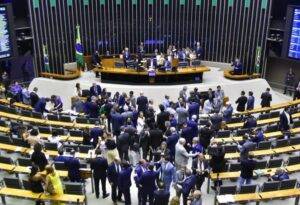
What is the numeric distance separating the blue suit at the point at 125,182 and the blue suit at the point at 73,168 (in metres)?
1.12

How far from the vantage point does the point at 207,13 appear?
71.9ft

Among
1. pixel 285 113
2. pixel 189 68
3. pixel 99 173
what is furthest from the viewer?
pixel 189 68

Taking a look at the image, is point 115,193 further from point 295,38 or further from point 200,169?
point 295,38

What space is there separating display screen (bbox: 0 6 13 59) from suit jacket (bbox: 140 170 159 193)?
1097 cm

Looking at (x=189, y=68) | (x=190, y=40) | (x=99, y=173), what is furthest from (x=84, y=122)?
(x=190, y=40)

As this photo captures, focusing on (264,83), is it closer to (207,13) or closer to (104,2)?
(207,13)

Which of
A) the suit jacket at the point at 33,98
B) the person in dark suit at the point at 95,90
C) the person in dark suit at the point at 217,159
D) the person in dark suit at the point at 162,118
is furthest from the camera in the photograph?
the person in dark suit at the point at 95,90

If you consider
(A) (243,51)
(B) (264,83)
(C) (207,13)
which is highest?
(C) (207,13)

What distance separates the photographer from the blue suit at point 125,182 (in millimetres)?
9492

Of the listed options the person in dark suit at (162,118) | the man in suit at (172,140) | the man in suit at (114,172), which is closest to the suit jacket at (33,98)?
the person in dark suit at (162,118)

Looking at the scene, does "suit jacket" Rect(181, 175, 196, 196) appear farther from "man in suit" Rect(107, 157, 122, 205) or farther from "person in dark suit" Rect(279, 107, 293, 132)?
"person in dark suit" Rect(279, 107, 293, 132)

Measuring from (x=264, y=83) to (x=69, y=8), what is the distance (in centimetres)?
1070

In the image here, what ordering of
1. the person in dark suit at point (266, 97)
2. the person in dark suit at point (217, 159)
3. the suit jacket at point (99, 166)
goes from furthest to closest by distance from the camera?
the person in dark suit at point (266, 97), the person in dark suit at point (217, 159), the suit jacket at point (99, 166)

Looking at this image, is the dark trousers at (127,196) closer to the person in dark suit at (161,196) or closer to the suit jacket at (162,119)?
the person in dark suit at (161,196)
